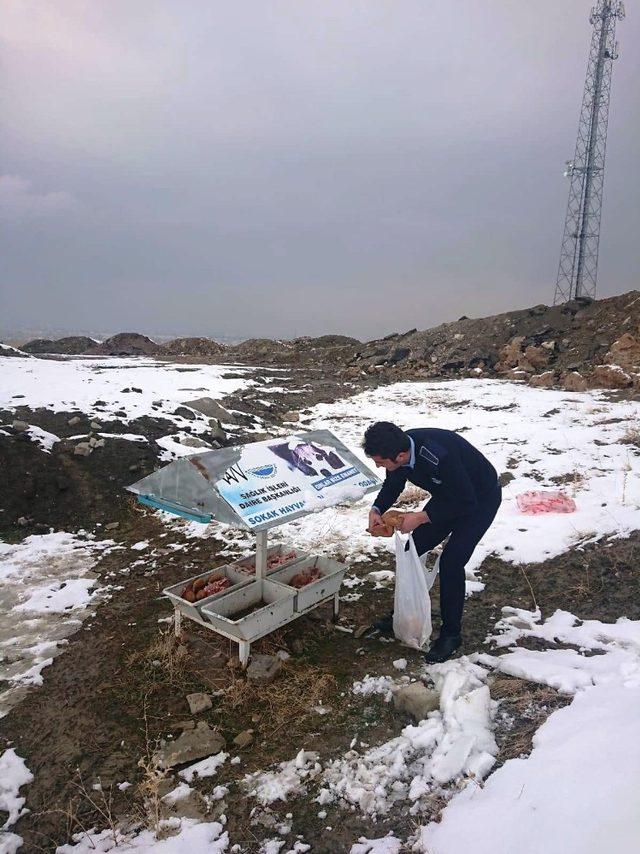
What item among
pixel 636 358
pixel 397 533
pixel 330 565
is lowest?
pixel 330 565

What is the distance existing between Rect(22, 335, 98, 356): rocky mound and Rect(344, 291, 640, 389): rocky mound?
19820 millimetres

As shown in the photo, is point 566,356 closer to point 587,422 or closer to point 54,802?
point 587,422

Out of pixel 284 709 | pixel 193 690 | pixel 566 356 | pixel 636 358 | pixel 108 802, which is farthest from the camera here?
pixel 566 356

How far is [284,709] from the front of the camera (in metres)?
3.73

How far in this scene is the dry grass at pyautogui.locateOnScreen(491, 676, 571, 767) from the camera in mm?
3059

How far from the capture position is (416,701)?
3.54m

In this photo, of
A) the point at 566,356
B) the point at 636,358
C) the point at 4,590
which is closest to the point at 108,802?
the point at 4,590

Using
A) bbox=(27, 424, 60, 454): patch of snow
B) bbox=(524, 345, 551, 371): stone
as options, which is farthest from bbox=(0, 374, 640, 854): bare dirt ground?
bbox=(524, 345, 551, 371): stone

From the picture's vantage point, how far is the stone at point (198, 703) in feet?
12.3

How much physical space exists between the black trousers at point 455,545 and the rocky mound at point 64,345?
1388 inches

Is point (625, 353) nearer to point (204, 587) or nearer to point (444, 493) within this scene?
point (444, 493)

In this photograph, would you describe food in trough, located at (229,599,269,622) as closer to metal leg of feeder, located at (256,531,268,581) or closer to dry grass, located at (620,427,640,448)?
metal leg of feeder, located at (256,531,268,581)

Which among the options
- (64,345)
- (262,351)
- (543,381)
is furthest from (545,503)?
(64,345)

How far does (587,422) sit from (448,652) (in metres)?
8.49
